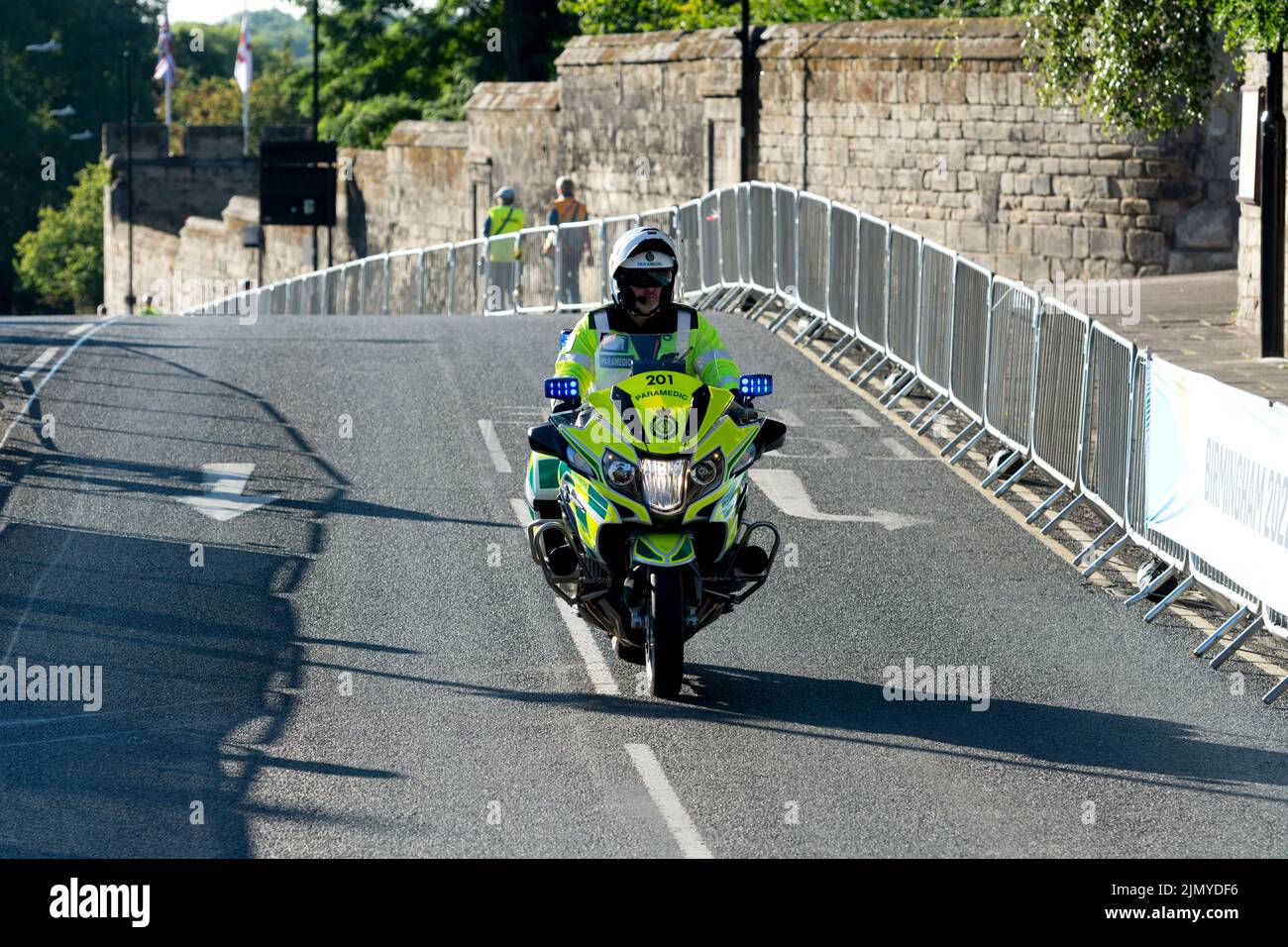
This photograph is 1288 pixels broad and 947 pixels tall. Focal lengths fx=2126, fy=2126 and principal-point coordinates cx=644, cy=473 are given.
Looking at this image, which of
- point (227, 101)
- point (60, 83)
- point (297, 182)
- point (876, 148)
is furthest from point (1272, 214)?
point (227, 101)

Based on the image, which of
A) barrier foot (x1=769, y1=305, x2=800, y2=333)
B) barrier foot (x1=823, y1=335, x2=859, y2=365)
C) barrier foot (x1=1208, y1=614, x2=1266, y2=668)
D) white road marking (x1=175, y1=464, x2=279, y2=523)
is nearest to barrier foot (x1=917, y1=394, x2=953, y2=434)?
barrier foot (x1=823, y1=335, x2=859, y2=365)

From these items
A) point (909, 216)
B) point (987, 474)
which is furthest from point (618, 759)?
point (909, 216)

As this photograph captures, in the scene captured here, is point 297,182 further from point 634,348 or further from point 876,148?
point 634,348

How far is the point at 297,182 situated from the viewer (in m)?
54.4

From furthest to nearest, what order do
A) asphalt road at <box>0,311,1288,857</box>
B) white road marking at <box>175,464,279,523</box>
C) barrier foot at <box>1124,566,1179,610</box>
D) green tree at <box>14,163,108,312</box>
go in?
green tree at <box>14,163,108,312</box>, white road marking at <box>175,464,279,523</box>, barrier foot at <box>1124,566,1179,610</box>, asphalt road at <box>0,311,1288,857</box>

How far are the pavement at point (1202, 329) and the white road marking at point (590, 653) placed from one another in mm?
7534

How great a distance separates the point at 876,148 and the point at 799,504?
55.9 ft

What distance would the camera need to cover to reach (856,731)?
947 cm

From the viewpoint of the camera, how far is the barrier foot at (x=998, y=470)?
1561 centimetres

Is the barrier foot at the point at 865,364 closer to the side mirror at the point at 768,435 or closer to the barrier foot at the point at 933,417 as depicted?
the barrier foot at the point at 933,417

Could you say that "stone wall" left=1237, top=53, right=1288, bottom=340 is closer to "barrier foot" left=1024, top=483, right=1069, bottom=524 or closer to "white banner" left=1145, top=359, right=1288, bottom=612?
"barrier foot" left=1024, top=483, right=1069, bottom=524

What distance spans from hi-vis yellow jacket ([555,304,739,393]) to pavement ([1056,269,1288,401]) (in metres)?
7.86

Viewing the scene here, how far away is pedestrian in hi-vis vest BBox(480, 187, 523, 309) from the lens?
30.4 meters

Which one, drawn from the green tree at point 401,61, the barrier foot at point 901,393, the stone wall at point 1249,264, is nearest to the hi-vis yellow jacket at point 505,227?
the stone wall at point 1249,264
